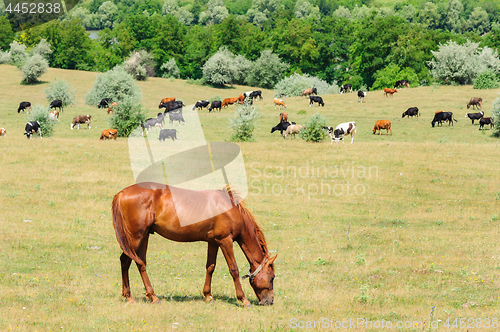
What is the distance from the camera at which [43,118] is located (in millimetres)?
40812

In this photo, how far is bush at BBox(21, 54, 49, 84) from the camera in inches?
3211

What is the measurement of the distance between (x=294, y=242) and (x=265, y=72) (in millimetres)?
92002

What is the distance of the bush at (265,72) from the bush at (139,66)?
2221 cm

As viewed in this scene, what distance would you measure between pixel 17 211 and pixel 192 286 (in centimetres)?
1107

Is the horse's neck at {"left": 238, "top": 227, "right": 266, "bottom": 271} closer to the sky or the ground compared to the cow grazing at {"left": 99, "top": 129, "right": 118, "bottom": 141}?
closer to the sky

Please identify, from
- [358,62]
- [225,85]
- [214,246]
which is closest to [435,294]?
[214,246]

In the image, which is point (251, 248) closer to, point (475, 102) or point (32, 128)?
point (32, 128)

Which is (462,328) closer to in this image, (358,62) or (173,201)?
(173,201)

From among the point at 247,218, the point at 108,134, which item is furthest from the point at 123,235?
the point at 108,134

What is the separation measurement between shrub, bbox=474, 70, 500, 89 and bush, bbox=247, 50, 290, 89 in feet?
159

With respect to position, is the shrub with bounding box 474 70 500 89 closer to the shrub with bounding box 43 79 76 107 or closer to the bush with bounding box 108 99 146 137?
the bush with bounding box 108 99 146 137

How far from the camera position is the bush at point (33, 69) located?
3211 inches

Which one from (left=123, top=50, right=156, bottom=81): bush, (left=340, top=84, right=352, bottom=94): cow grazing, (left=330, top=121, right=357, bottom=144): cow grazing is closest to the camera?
(left=330, top=121, right=357, bottom=144): cow grazing

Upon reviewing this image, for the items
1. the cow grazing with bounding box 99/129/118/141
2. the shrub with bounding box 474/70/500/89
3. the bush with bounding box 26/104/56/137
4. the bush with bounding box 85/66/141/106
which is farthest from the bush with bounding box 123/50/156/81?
the shrub with bounding box 474/70/500/89
